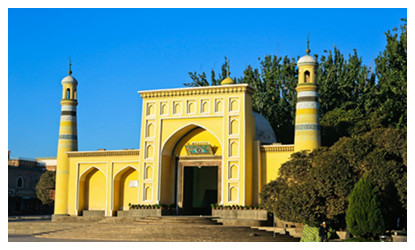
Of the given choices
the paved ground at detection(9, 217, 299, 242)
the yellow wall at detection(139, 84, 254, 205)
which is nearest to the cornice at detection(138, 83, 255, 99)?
the yellow wall at detection(139, 84, 254, 205)

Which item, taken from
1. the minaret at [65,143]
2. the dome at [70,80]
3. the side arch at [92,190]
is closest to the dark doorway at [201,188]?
the side arch at [92,190]

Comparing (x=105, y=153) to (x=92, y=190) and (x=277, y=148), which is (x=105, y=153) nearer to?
(x=92, y=190)

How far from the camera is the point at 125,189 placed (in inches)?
1045

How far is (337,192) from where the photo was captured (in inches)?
730

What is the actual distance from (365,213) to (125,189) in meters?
12.2

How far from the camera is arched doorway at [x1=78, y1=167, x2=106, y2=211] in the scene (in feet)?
87.7

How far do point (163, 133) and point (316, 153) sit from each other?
7021 mm

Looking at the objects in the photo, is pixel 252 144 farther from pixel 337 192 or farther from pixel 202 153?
pixel 337 192

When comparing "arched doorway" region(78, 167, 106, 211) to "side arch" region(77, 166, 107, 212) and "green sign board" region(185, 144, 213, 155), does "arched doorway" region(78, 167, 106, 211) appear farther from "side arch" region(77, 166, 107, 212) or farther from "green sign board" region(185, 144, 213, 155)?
"green sign board" region(185, 144, 213, 155)

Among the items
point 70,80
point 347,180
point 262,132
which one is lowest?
point 347,180

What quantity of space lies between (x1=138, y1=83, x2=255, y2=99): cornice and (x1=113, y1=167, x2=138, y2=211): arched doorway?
3.39 m

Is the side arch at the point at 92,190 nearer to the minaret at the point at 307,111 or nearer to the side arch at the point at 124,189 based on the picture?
the side arch at the point at 124,189

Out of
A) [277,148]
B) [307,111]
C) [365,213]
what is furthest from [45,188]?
[365,213]

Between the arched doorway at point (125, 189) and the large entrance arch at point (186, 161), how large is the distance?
5.69 ft
